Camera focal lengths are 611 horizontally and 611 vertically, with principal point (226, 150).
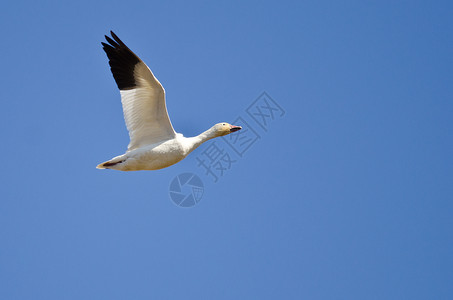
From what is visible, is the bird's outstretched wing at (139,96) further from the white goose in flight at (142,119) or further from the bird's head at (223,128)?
the bird's head at (223,128)

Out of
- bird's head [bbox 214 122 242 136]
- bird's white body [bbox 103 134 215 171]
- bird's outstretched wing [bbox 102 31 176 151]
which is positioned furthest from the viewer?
bird's head [bbox 214 122 242 136]

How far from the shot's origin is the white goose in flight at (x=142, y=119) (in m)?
10.7

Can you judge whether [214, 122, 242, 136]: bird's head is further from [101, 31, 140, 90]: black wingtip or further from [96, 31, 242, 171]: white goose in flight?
[101, 31, 140, 90]: black wingtip

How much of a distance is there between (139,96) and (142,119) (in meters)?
0.46

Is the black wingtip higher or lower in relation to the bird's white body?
higher

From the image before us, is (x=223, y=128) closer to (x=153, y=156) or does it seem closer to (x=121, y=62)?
(x=153, y=156)

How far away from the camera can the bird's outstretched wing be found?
35.1ft

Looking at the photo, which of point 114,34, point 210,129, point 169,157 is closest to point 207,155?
point 210,129

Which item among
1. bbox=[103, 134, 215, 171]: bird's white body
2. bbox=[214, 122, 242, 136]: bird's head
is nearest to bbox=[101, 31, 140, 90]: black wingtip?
bbox=[103, 134, 215, 171]: bird's white body

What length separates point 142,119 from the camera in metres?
11.1

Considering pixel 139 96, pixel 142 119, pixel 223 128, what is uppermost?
pixel 139 96

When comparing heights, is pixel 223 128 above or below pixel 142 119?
below

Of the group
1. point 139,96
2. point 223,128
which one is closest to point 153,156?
point 139,96

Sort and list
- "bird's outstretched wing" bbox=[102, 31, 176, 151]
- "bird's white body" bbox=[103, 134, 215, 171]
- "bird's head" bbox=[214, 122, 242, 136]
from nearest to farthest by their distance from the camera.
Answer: "bird's outstretched wing" bbox=[102, 31, 176, 151] → "bird's white body" bbox=[103, 134, 215, 171] → "bird's head" bbox=[214, 122, 242, 136]
